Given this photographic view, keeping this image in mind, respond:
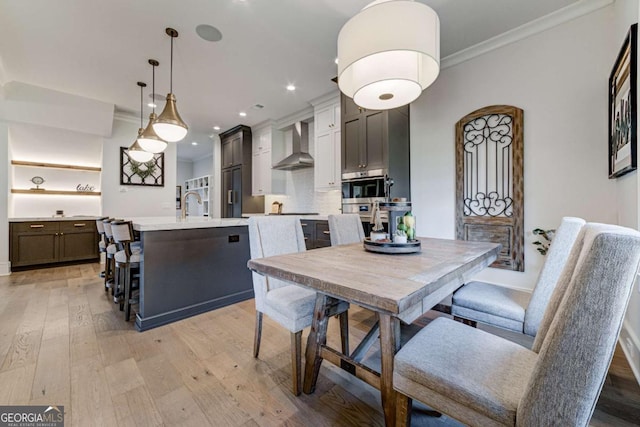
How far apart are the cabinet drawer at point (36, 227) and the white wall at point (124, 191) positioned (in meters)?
0.72

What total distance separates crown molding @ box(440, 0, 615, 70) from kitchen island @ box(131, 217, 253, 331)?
3220 mm

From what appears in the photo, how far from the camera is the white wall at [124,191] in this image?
5.14 meters

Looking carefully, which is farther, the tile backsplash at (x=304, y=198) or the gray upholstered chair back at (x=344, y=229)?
the tile backsplash at (x=304, y=198)

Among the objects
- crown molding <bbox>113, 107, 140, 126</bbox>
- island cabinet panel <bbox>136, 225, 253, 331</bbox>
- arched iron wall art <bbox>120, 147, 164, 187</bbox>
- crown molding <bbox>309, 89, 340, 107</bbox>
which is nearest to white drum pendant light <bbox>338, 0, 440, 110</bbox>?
island cabinet panel <bbox>136, 225, 253, 331</bbox>

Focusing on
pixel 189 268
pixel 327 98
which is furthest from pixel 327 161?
pixel 189 268

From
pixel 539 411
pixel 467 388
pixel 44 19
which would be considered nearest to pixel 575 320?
pixel 539 411

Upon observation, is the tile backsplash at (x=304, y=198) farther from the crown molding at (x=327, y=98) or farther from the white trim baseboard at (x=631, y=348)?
the white trim baseboard at (x=631, y=348)

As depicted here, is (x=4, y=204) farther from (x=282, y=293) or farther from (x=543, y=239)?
(x=543, y=239)

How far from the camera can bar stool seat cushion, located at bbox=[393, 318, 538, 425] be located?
78cm

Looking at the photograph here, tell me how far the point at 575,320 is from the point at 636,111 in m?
1.82

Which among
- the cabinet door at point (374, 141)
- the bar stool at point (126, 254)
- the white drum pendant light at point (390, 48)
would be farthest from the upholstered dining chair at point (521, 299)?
the bar stool at point (126, 254)

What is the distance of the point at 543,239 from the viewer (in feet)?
9.09

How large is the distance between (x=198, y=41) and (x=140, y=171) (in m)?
3.65

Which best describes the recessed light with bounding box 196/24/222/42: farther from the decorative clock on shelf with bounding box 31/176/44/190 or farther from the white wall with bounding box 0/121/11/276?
the decorative clock on shelf with bounding box 31/176/44/190
